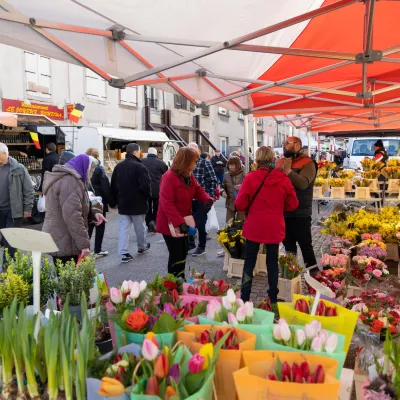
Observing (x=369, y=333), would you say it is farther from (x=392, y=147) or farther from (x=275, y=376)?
(x=392, y=147)

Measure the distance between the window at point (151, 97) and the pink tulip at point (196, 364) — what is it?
56.1ft

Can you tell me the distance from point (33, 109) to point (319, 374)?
1227 centimetres

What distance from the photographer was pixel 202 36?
11.7 ft

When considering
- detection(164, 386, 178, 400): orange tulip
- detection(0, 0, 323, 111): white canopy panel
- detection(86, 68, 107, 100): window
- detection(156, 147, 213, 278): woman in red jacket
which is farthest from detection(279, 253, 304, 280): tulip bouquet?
detection(86, 68, 107, 100): window

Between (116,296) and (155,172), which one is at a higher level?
(155,172)

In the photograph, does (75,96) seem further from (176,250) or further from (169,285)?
(169,285)

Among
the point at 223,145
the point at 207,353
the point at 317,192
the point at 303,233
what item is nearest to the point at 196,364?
the point at 207,353

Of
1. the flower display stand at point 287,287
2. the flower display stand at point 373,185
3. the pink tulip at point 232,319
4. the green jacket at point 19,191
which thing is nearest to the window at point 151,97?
the flower display stand at point 373,185

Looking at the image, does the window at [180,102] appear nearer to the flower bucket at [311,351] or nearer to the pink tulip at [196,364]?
the flower bucket at [311,351]

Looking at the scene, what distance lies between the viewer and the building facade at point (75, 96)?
11.4 m

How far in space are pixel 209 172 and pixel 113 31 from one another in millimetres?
3278

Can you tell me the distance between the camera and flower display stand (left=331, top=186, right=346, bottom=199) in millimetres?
7305

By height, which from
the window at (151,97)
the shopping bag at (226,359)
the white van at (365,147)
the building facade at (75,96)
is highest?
the window at (151,97)

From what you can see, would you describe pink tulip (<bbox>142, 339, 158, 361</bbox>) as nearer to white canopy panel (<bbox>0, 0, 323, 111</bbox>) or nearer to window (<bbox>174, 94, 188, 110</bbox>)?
white canopy panel (<bbox>0, 0, 323, 111</bbox>)
